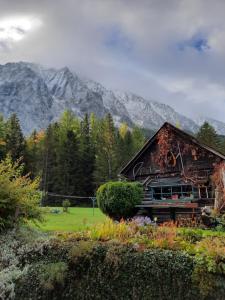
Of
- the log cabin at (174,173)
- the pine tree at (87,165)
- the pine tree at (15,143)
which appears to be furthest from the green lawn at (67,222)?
the pine tree at (87,165)

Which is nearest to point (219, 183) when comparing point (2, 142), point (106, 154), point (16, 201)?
point (16, 201)

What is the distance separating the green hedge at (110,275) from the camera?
909cm

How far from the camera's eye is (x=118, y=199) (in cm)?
2467

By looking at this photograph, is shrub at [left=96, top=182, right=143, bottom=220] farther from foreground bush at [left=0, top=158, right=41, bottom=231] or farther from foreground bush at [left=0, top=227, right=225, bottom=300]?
foreground bush at [left=0, top=227, right=225, bottom=300]

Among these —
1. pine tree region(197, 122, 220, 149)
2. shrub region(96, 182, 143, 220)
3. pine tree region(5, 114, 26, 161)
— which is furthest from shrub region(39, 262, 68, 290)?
pine tree region(197, 122, 220, 149)

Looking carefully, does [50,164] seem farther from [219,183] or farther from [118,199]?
[219,183]

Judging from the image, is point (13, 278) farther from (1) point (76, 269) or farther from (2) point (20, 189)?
(2) point (20, 189)

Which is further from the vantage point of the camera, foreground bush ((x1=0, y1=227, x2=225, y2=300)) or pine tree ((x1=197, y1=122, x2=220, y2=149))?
pine tree ((x1=197, y1=122, x2=220, y2=149))

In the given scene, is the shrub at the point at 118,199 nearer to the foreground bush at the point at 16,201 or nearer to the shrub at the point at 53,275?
the foreground bush at the point at 16,201

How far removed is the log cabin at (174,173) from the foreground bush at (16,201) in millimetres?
13653

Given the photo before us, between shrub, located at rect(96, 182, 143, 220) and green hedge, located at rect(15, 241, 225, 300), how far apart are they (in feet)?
45.7

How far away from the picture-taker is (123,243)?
1012cm

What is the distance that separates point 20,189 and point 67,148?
47.4m

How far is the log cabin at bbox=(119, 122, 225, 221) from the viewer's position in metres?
25.8
